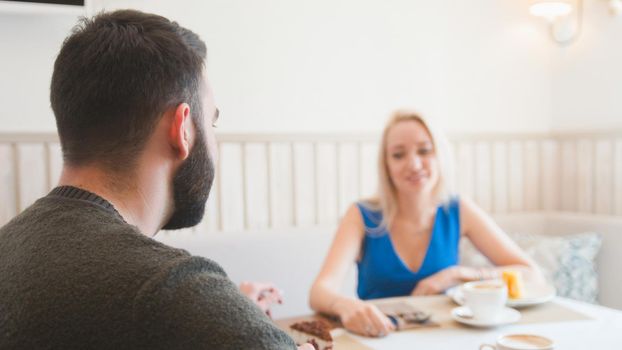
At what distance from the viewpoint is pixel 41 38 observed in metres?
2.28

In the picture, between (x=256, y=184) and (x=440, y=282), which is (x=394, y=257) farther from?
(x=256, y=184)

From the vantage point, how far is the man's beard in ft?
3.02

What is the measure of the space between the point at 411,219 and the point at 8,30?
157 cm

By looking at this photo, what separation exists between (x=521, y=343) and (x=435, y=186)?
43.0 inches

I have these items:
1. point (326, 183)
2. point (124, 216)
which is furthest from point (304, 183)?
point (124, 216)

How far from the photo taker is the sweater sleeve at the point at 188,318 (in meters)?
0.64

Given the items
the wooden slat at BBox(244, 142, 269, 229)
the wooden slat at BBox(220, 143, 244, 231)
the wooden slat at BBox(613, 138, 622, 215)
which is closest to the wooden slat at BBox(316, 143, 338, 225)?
the wooden slat at BBox(244, 142, 269, 229)

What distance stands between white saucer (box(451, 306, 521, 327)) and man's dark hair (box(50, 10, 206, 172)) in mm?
836

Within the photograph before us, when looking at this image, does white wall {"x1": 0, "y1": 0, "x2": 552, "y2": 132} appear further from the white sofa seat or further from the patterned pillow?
the patterned pillow

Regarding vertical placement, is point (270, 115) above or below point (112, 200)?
above

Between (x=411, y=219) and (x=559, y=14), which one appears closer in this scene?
(x=411, y=219)

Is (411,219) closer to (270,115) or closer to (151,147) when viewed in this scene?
(270,115)

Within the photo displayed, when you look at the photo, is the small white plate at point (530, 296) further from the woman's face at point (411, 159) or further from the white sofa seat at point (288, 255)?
the white sofa seat at point (288, 255)

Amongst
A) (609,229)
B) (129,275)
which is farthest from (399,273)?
(129,275)
